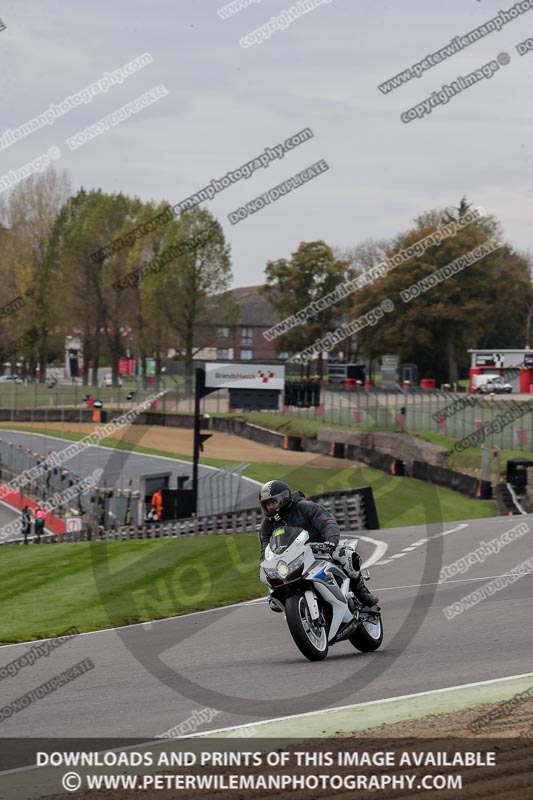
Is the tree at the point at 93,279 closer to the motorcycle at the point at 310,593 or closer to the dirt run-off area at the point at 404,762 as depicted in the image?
the motorcycle at the point at 310,593

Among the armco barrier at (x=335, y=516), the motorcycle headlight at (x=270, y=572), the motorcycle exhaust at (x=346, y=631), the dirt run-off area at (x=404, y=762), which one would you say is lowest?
the armco barrier at (x=335, y=516)

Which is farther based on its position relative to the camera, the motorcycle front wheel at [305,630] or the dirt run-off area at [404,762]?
Answer: the motorcycle front wheel at [305,630]

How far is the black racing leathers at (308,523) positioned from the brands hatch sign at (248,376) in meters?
51.6

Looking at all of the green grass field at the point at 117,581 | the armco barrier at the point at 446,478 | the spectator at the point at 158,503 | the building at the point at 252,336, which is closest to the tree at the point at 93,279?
the building at the point at 252,336

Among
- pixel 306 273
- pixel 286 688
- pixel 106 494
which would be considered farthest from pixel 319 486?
pixel 306 273

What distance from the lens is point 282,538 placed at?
10484 millimetres

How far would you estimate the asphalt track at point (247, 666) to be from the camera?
8627 millimetres

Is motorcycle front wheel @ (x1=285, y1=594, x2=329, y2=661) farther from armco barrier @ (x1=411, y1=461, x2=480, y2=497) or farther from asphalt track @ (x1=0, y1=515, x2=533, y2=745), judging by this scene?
armco barrier @ (x1=411, y1=461, x2=480, y2=497)

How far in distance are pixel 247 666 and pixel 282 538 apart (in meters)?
1.27

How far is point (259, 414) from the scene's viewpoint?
7481 centimetres

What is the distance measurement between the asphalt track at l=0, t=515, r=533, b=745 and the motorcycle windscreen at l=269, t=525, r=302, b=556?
1091 millimetres

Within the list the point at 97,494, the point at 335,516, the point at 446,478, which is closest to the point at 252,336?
the point at 446,478

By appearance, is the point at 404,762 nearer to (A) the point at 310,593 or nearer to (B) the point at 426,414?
(A) the point at 310,593

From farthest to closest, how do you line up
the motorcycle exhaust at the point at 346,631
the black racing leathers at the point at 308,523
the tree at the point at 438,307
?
the tree at the point at 438,307 < the black racing leathers at the point at 308,523 < the motorcycle exhaust at the point at 346,631
